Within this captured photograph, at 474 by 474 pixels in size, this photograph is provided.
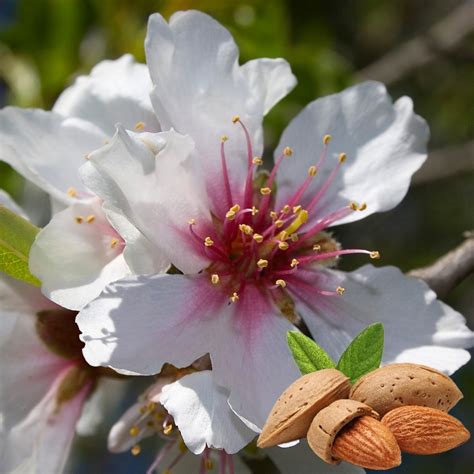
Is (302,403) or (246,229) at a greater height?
(302,403)

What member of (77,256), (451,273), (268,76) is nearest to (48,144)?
(77,256)

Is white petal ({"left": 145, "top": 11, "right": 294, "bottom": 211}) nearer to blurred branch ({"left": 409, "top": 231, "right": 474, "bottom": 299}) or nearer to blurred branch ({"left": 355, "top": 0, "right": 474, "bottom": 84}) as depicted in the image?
blurred branch ({"left": 409, "top": 231, "right": 474, "bottom": 299})

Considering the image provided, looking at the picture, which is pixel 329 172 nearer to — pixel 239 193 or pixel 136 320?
pixel 239 193

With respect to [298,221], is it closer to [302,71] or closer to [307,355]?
[307,355]

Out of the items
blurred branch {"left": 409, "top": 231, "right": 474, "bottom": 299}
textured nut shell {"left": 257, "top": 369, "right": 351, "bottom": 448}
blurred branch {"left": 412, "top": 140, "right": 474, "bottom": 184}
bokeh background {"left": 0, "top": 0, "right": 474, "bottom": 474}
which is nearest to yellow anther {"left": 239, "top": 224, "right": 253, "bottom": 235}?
blurred branch {"left": 409, "top": 231, "right": 474, "bottom": 299}

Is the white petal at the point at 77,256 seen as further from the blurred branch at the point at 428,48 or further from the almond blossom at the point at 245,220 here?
the blurred branch at the point at 428,48

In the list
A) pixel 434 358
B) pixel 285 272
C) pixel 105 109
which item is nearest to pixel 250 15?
pixel 105 109

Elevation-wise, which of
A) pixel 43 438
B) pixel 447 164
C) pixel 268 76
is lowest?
pixel 447 164
